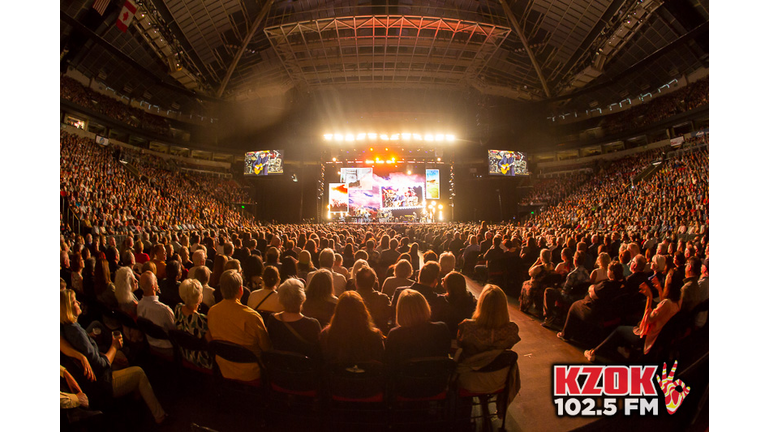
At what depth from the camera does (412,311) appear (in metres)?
2.55

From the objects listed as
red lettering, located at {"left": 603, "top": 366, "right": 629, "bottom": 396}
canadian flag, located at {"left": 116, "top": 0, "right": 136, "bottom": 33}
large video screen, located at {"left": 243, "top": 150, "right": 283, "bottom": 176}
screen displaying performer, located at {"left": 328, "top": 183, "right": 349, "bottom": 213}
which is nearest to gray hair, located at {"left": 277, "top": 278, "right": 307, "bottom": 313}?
red lettering, located at {"left": 603, "top": 366, "right": 629, "bottom": 396}

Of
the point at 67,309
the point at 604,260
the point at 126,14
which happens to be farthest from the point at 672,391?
the point at 126,14

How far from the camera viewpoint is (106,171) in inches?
707

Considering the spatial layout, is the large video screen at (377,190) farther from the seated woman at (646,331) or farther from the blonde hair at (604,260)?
the seated woman at (646,331)

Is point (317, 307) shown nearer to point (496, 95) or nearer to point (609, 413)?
point (609, 413)

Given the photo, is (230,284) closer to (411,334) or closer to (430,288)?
(411,334)

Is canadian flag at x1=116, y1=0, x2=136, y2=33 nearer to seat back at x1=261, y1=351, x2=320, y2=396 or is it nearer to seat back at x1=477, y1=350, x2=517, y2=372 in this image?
seat back at x1=261, y1=351, x2=320, y2=396

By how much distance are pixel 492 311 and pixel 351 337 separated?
1.09 m

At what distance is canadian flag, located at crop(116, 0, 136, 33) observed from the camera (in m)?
16.2

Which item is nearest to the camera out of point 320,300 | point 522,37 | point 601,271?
point 320,300

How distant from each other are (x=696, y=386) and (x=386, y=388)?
2.45 meters

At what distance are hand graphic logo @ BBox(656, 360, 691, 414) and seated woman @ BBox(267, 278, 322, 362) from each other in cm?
273

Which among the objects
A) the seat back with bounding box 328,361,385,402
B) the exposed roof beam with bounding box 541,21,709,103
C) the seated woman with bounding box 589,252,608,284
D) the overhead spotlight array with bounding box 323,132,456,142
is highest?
the exposed roof beam with bounding box 541,21,709,103

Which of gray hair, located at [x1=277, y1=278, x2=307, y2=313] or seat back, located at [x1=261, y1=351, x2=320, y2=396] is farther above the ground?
gray hair, located at [x1=277, y1=278, x2=307, y2=313]
